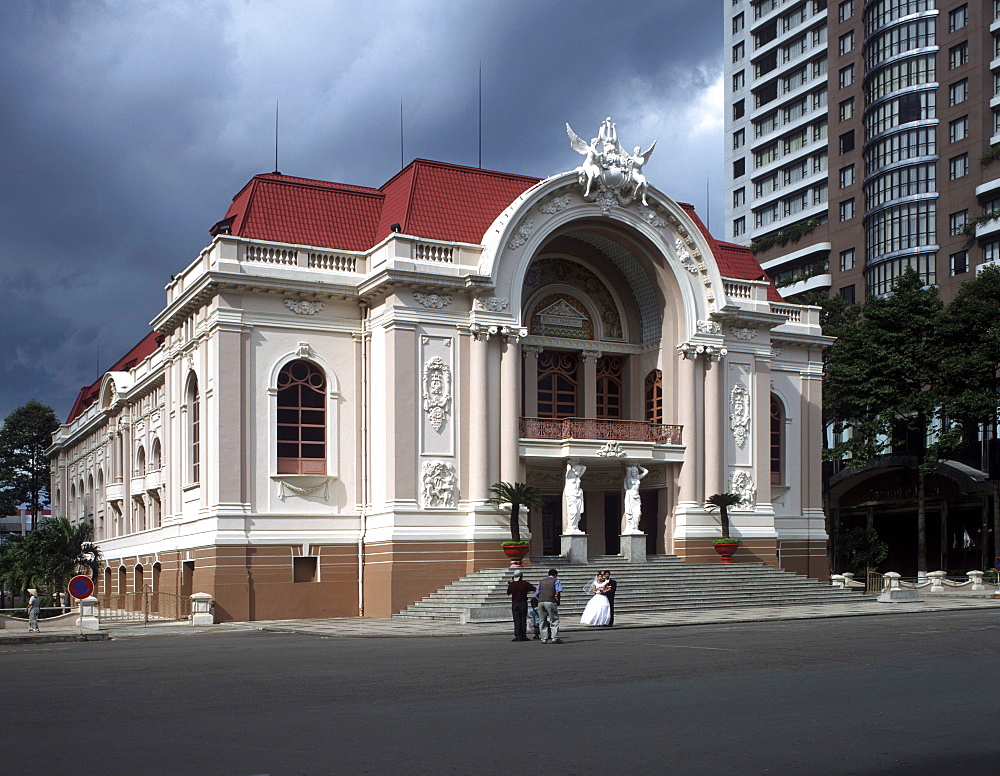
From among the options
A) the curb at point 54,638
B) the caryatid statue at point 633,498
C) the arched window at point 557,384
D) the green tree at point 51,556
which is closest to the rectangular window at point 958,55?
the arched window at point 557,384

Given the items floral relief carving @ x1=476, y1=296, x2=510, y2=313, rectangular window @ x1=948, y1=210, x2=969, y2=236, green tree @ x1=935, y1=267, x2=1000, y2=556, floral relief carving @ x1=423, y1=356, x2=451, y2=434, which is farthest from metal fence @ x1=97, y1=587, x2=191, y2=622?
rectangular window @ x1=948, y1=210, x2=969, y2=236

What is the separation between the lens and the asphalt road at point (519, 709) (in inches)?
392

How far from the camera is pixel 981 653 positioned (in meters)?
19.3

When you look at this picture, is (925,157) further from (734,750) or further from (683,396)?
(734,750)

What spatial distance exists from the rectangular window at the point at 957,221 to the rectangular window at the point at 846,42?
16810 millimetres

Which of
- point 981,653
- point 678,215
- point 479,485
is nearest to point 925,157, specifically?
point 678,215

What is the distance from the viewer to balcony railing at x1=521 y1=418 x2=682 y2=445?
37719mm

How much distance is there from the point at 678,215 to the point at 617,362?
5.85 metres

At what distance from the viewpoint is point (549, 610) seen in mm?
23922

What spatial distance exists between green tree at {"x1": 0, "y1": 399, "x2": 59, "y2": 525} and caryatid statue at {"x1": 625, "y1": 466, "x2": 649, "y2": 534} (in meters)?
59.1

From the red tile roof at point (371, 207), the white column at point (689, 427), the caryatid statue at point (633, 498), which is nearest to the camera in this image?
the red tile roof at point (371, 207)

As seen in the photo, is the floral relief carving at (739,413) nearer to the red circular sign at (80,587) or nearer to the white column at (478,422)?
the white column at (478,422)

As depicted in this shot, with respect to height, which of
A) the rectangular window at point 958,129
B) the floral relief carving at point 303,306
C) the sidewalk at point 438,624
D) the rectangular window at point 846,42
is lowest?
the sidewalk at point 438,624

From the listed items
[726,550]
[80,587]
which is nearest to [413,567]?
[80,587]
